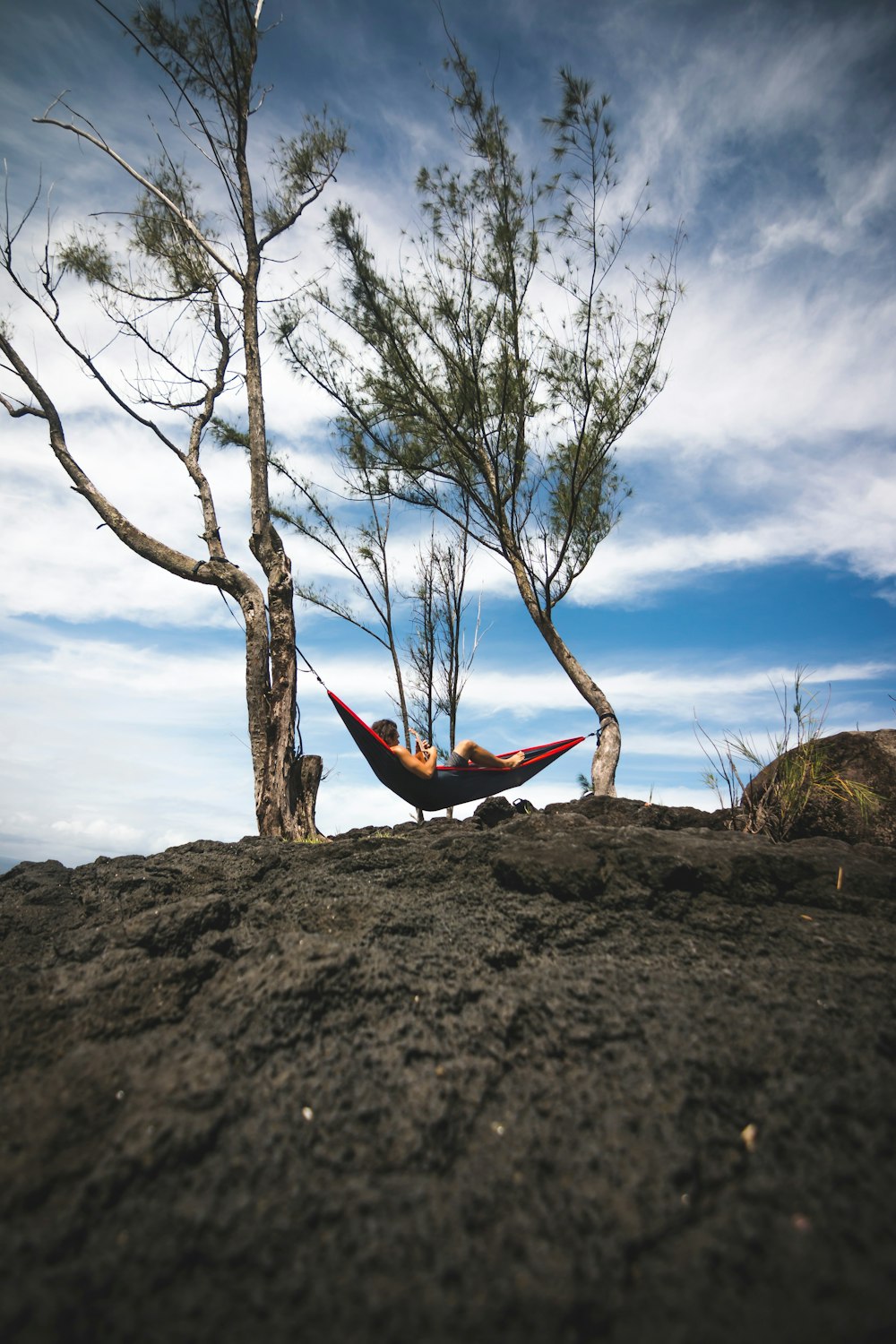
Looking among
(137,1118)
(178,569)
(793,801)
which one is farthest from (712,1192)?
(178,569)

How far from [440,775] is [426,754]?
7.5 inches

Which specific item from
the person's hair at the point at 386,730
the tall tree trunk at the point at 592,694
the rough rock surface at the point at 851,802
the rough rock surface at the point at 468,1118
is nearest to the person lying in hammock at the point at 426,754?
the person's hair at the point at 386,730

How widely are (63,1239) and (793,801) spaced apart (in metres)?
3.24

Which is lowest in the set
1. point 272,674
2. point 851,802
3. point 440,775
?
point 851,802

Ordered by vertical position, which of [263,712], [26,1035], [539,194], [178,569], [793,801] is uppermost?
[539,194]

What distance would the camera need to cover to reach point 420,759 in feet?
15.7

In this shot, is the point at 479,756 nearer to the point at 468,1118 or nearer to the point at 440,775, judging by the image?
the point at 440,775

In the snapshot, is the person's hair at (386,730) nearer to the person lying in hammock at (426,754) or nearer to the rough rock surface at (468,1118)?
the person lying in hammock at (426,754)

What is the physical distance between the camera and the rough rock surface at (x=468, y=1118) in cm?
85

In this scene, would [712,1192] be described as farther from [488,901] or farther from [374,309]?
[374,309]

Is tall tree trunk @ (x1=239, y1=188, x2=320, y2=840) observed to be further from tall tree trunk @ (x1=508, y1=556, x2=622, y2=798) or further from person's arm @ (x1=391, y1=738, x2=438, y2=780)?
tall tree trunk @ (x1=508, y1=556, x2=622, y2=798)

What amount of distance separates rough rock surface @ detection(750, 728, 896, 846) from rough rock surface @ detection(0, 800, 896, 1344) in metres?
1.31

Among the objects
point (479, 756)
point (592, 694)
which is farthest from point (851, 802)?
point (592, 694)

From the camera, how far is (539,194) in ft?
19.7
